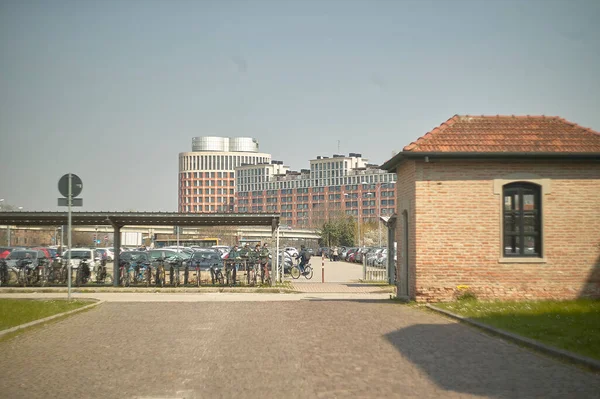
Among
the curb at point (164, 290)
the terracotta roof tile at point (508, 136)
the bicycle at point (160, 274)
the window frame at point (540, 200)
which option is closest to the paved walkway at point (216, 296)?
the curb at point (164, 290)

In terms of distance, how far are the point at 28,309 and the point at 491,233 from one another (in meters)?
12.4

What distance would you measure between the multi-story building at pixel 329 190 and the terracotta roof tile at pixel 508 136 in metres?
136

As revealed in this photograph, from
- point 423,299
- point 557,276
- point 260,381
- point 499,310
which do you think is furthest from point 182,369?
point 557,276

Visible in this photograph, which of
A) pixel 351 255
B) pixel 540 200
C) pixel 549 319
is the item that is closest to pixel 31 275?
pixel 540 200

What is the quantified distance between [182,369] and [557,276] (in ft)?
44.0

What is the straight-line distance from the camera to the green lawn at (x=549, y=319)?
11898 millimetres

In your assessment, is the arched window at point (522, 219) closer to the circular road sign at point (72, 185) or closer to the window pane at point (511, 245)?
the window pane at point (511, 245)

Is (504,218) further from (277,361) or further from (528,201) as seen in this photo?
(277,361)

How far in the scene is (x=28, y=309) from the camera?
18750 millimetres

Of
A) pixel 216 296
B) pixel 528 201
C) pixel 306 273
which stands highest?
pixel 528 201

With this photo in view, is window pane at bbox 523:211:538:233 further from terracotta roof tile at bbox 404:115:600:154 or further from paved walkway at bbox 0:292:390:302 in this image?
paved walkway at bbox 0:292:390:302

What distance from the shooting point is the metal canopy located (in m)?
29.8

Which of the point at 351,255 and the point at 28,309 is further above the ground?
the point at 28,309

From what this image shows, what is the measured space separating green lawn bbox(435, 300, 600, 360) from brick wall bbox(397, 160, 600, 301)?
874mm
